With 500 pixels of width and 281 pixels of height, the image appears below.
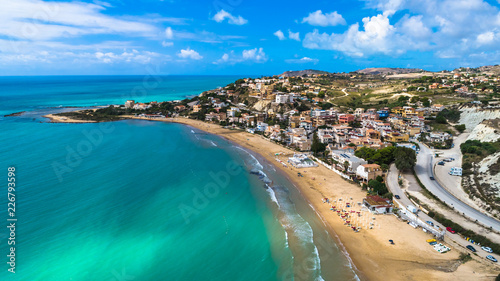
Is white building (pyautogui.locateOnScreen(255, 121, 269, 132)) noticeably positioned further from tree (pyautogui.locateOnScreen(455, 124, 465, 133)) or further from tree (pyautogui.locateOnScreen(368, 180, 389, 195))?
tree (pyautogui.locateOnScreen(455, 124, 465, 133))

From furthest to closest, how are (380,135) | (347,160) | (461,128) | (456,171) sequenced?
(461,128) < (380,135) < (347,160) < (456,171)

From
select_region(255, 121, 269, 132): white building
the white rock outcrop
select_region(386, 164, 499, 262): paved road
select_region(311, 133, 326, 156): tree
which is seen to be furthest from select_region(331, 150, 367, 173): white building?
the white rock outcrop

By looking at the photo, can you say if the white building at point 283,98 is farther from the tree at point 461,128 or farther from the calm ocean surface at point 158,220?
the tree at point 461,128

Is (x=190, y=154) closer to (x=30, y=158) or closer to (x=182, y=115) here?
(x=30, y=158)

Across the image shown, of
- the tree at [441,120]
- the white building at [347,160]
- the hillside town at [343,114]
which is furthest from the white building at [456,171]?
the tree at [441,120]
